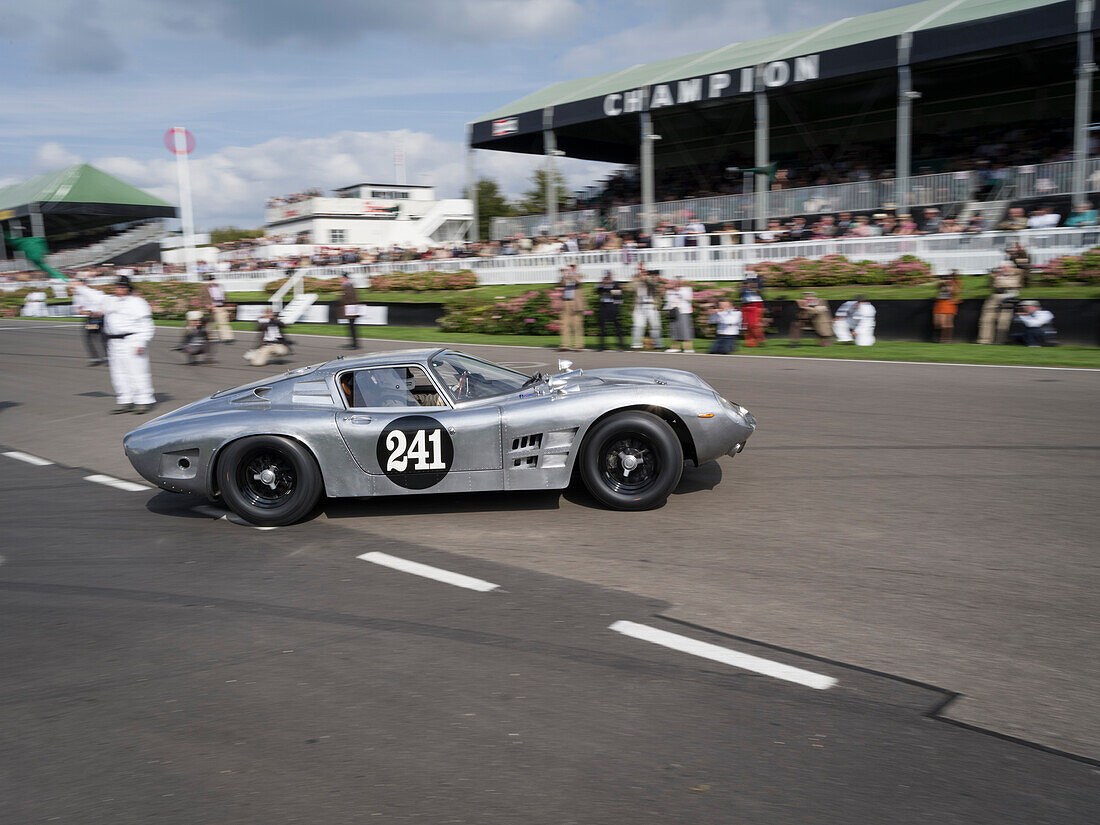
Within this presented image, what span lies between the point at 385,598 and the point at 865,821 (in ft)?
9.13

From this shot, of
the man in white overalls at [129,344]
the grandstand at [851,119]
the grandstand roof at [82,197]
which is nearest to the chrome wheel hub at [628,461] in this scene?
the man in white overalls at [129,344]

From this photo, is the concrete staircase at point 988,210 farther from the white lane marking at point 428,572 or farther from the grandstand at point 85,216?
the grandstand at point 85,216

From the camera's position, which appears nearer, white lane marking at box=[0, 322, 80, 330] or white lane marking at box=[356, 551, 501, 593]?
white lane marking at box=[356, 551, 501, 593]

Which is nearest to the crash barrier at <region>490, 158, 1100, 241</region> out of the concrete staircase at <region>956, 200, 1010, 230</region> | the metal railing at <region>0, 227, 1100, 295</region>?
the concrete staircase at <region>956, 200, 1010, 230</region>

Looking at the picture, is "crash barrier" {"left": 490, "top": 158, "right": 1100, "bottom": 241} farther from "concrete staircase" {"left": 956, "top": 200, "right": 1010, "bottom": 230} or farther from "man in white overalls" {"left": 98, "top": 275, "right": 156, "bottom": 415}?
"man in white overalls" {"left": 98, "top": 275, "right": 156, "bottom": 415}

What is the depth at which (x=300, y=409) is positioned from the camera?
247 inches

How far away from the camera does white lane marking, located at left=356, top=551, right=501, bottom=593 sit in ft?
15.9

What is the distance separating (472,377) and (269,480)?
64.6 inches

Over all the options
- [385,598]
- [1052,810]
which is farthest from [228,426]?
[1052,810]

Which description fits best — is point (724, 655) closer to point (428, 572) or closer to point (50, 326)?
point (428, 572)

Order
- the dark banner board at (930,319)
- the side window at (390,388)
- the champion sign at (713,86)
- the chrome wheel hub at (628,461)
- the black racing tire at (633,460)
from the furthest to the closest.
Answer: the champion sign at (713,86) → the dark banner board at (930,319) → the side window at (390,388) → the chrome wheel hub at (628,461) → the black racing tire at (633,460)

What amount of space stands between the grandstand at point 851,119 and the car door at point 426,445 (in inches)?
843

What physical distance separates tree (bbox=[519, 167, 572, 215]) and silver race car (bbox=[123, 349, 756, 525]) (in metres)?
38.6

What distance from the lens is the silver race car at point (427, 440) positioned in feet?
19.7
